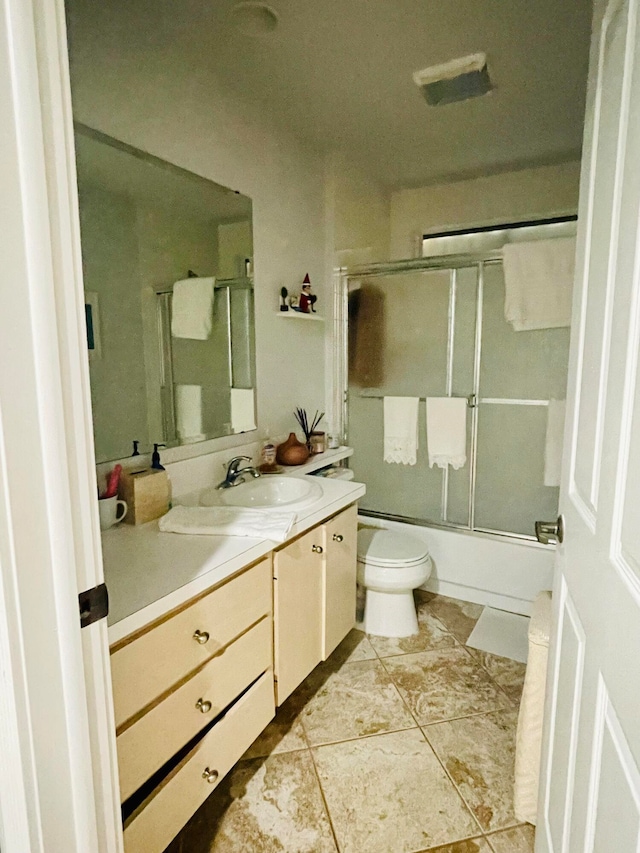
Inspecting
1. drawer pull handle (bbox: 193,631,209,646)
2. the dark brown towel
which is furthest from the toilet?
drawer pull handle (bbox: 193,631,209,646)

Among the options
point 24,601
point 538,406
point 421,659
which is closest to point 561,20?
point 538,406

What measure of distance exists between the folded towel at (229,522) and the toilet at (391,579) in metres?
0.83

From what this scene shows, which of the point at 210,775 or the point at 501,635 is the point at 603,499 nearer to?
the point at 210,775

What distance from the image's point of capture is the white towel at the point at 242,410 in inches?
78.2

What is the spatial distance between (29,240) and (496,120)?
2.48 meters

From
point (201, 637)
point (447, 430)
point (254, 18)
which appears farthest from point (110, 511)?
point (447, 430)

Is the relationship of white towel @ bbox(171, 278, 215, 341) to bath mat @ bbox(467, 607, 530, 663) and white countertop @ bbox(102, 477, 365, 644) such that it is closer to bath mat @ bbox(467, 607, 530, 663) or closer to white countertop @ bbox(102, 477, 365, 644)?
white countertop @ bbox(102, 477, 365, 644)

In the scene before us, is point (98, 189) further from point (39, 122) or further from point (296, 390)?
point (296, 390)

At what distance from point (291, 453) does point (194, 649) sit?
1098mm

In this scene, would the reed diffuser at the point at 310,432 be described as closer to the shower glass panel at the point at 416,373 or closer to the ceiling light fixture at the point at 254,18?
the shower glass panel at the point at 416,373

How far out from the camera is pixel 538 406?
8.00 feet

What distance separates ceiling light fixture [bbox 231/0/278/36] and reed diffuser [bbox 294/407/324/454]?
4.99 ft

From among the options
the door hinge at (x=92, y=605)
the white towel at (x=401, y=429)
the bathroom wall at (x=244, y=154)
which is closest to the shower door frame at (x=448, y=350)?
the bathroom wall at (x=244, y=154)

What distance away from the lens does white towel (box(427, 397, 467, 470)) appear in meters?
2.51
